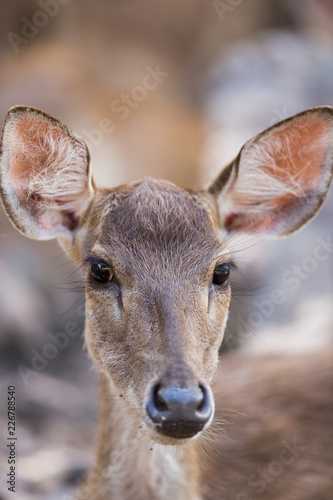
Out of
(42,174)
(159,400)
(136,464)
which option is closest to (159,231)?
(42,174)

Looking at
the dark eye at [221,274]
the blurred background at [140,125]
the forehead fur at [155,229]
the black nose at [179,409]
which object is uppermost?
the forehead fur at [155,229]

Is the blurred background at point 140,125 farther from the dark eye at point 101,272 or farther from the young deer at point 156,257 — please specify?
the dark eye at point 101,272

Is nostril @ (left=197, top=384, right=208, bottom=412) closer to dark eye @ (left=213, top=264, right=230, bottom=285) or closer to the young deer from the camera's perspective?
the young deer

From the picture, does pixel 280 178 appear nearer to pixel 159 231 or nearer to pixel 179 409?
pixel 159 231

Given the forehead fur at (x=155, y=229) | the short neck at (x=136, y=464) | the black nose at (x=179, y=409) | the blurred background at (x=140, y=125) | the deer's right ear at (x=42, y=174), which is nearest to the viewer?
the black nose at (x=179, y=409)

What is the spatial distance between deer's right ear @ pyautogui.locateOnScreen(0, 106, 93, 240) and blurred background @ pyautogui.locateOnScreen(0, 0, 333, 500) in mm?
502

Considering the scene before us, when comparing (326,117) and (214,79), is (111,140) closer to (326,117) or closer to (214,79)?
(214,79)

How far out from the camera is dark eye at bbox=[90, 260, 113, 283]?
12.5 feet

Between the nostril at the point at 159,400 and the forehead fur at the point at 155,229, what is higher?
the forehead fur at the point at 155,229

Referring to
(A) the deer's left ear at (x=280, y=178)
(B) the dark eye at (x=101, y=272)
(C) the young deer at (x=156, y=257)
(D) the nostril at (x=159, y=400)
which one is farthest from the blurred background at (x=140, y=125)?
(D) the nostril at (x=159, y=400)

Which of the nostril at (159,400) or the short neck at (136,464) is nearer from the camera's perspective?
the nostril at (159,400)

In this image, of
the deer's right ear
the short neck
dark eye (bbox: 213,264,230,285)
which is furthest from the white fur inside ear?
the short neck

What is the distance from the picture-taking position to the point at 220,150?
11.8 m

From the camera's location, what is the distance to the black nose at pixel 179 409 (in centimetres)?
308
